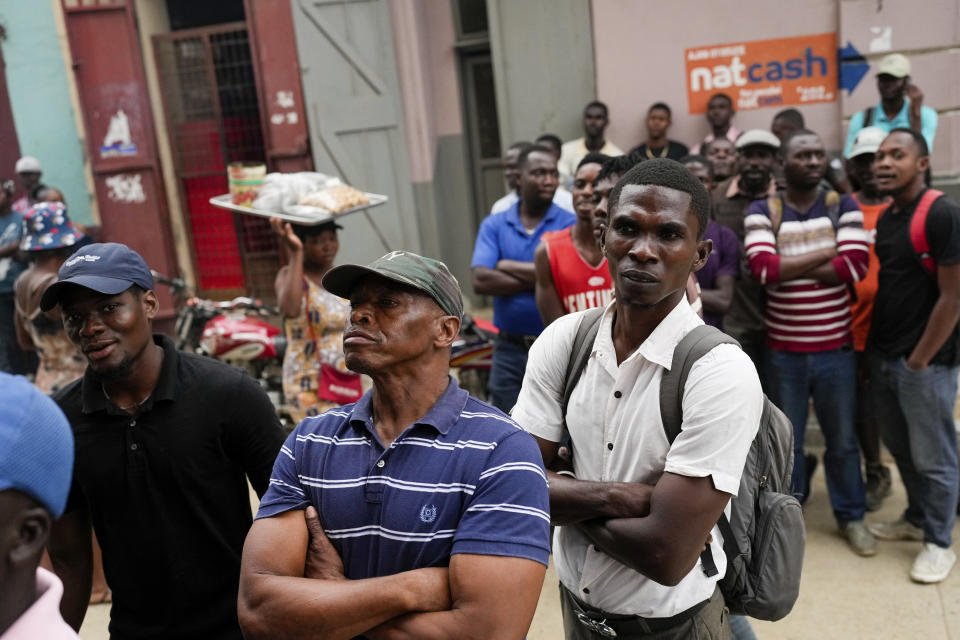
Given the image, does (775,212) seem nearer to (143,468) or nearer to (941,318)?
(941,318)

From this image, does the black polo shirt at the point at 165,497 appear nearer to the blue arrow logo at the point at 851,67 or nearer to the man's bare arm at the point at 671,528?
the man's bare arm at the point at 671,528

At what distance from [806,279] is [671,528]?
2579 mm

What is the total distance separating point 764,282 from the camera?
4.14 metres

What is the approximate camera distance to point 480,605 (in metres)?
1.63

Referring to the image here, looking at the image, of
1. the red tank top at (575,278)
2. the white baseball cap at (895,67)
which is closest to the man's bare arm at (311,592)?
the red tank top at (575,278)

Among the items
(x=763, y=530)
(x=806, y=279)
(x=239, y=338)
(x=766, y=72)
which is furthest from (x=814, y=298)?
(x=766, y=72)

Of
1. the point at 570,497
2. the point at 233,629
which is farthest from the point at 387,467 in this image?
the point at 233,629

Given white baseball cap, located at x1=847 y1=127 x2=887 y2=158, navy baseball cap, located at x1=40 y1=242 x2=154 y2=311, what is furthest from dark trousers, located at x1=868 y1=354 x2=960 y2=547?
navy baseball cap, located at x1=40 y1=242 x2=154 y2=311

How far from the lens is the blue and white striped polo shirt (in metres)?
1.70

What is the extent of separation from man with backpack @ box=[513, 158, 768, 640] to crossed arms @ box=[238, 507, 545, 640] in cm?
40

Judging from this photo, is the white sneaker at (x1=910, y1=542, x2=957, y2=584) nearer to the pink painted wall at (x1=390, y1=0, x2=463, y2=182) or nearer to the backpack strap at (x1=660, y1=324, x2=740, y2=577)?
the backpack strap at (x1=660, y1=324, x2=740, y2=577)

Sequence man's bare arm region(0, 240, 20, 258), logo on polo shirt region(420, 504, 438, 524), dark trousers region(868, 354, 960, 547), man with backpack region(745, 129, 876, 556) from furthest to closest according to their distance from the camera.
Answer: man's bare arm region(0, 240, 20, 258) → man with backpack region(745, 129, 876, 556) → dark trousers region(868, 354, 960, 547) → logo on polo shirt region(420, 504, 438, 524)

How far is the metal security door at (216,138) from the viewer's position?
29.2 feet

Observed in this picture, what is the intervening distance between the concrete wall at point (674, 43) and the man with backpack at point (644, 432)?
620cm
